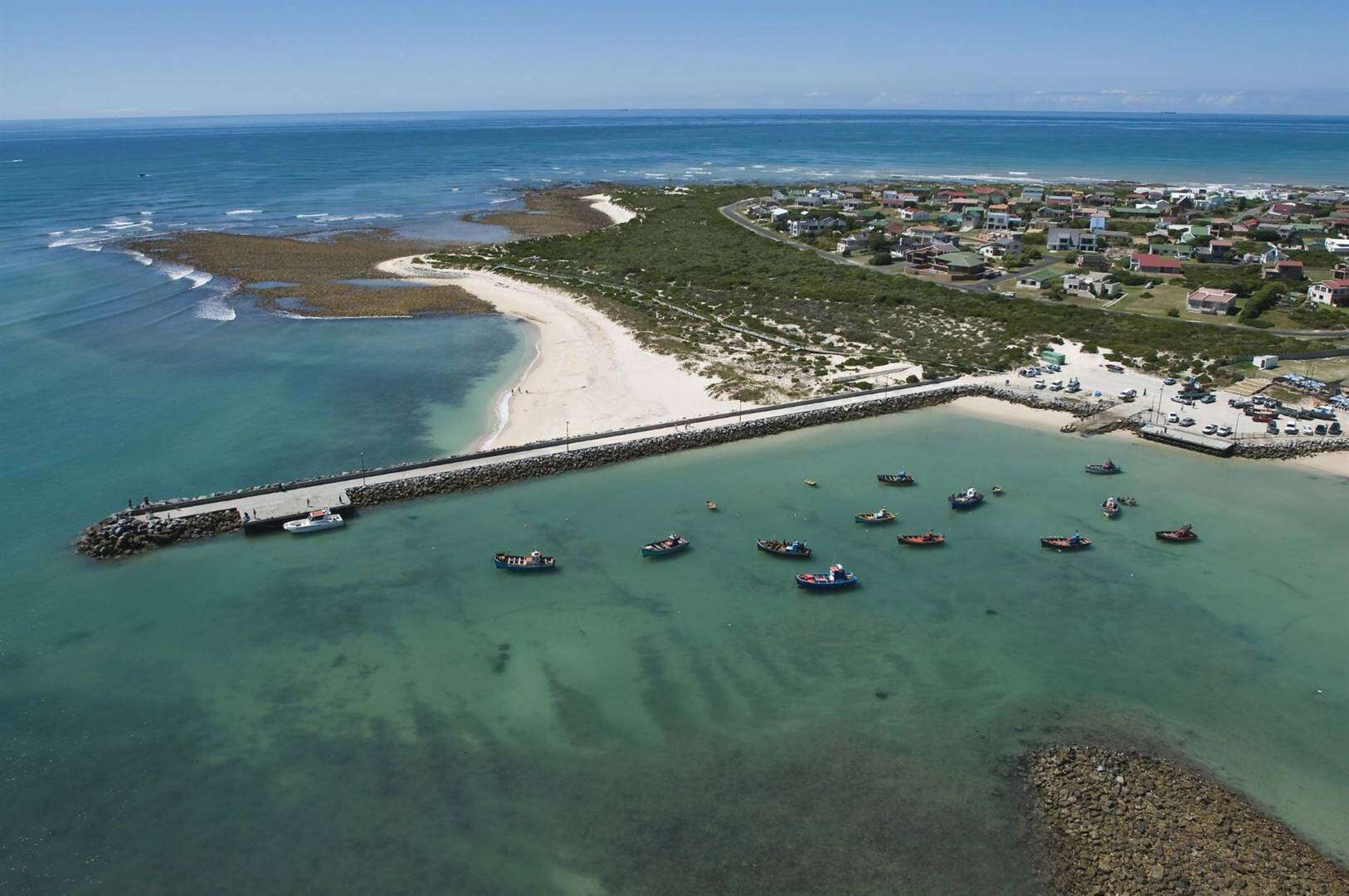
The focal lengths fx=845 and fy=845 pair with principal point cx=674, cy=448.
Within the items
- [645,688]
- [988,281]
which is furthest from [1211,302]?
[645,688]

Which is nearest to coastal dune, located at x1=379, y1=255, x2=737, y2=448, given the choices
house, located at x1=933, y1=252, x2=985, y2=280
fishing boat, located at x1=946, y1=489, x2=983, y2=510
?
fishing boat, located at x1=946, y1=489, x2=983, y2=510

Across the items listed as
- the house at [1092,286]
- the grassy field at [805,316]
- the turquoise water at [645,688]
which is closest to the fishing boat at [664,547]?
the turquoise water at [645,688]

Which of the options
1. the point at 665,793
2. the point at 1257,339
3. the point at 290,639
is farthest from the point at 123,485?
the point at 1257,339

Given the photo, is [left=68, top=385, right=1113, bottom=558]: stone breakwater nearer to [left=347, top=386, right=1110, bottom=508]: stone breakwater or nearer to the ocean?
[left=347, top=386, right=1110, bottom=508]: stone breakwater

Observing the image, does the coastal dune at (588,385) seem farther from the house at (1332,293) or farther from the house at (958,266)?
the house at (1332,293)

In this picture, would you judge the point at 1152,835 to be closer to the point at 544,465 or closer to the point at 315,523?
the point at 544,465
